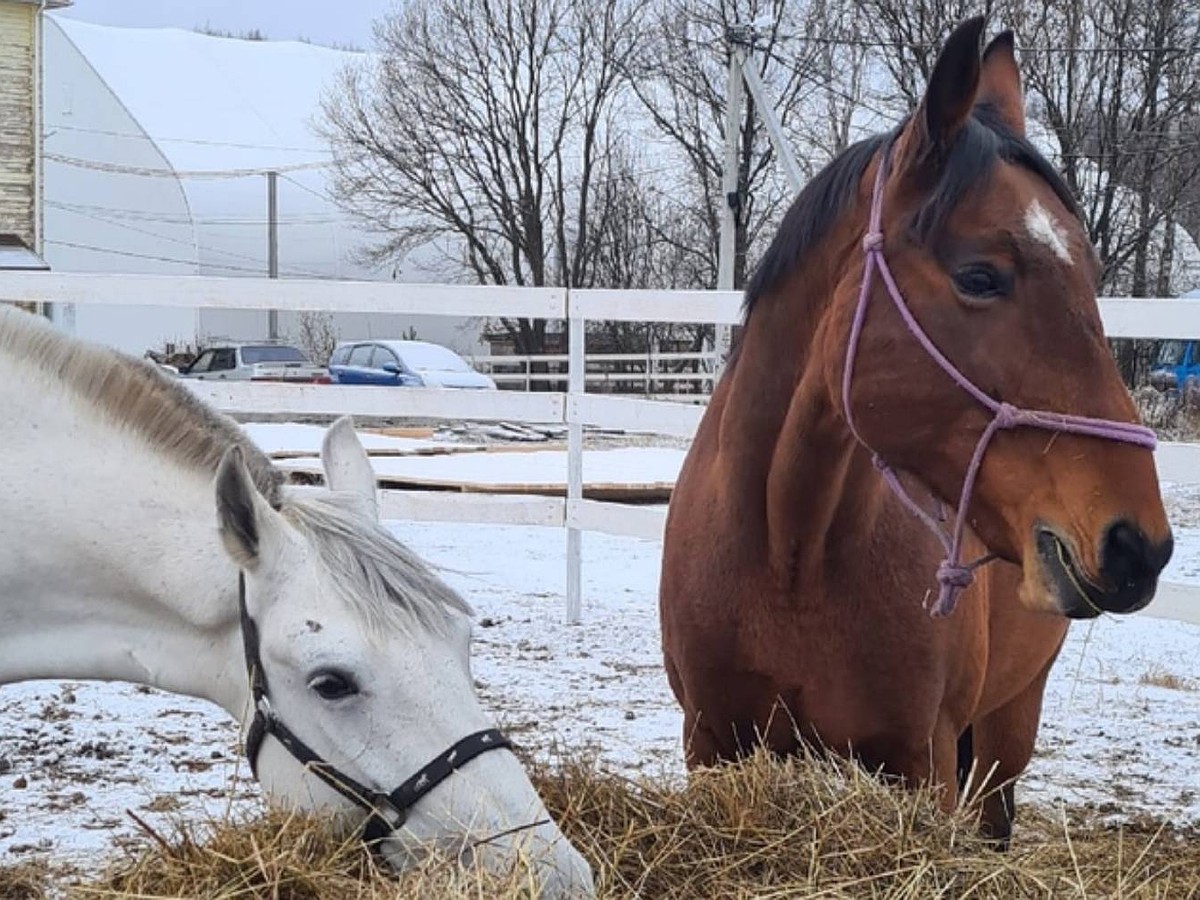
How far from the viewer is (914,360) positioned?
2.18m

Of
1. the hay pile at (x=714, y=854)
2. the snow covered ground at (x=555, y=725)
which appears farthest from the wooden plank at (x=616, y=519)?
the hay pile at (x=714, y=854)

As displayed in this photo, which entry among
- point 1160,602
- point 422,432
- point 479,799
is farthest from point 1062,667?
point 422,432

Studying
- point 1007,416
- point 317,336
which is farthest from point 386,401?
point 317,336

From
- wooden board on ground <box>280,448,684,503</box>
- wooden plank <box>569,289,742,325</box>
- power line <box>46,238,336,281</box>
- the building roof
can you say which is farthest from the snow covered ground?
the building roof

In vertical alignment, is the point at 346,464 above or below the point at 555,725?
above

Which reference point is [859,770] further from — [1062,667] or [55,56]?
[55,56]

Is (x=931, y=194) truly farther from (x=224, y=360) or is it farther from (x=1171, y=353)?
(x=224, y=360)

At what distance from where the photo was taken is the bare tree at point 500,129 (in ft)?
96.3

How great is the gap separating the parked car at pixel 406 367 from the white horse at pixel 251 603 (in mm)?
15323

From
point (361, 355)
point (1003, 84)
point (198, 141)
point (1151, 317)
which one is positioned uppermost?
point (198, 141)

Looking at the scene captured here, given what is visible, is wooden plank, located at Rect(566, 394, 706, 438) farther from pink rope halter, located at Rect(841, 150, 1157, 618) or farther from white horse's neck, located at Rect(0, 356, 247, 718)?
white horse's neck, located at Rect(0, 356, 247, 718)

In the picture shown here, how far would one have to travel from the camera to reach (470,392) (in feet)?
20.3

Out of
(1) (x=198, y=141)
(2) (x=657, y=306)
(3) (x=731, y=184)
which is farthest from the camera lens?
(1) (x=198, y=141)

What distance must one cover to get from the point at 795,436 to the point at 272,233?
118ft
